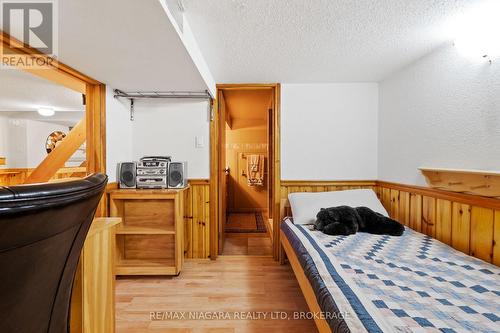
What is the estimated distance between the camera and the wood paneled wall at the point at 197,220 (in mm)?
2541

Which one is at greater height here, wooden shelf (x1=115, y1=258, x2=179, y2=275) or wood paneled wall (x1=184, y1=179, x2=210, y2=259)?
wood paneled wall (x1=184, y1=179, x2=210, y2=259)

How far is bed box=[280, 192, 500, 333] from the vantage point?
0.83 m

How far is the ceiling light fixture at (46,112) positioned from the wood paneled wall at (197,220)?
2.34 meters

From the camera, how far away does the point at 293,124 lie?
100 inches

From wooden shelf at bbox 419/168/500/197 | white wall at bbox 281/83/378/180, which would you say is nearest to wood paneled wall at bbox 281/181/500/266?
wooden shelf at bbox 419/168/500/197

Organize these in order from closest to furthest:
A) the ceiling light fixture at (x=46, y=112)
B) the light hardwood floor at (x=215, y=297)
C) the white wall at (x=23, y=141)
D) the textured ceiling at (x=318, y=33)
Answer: the textured ceiling at (x=318, y=33), the light hardwood floor at (x=215, y=297), the white wall at (x=23, y=141), the ceiling light fixture at (x=46, y=112)

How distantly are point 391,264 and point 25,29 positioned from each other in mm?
2373

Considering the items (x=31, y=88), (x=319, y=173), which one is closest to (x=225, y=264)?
(x=319, y=173)

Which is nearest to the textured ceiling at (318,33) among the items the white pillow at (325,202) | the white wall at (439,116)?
the white wall at (439,116)

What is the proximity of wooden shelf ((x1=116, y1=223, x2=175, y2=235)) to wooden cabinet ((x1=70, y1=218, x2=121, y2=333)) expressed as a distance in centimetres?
99

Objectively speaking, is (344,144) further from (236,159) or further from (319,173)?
(236,159)

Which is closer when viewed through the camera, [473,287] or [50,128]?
[473,287]

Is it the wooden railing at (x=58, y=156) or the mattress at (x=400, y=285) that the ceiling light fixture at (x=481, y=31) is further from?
the wooden railing at (x=58, y=156)

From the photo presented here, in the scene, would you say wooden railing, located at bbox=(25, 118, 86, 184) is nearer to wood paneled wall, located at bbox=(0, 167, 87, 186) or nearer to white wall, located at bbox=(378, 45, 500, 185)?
wood paneled wall, located at bbox=(0, 167, 87, 186)
